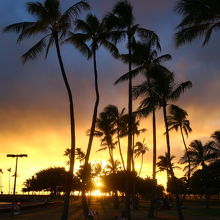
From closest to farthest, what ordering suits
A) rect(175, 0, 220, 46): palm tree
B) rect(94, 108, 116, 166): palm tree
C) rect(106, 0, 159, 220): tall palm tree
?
rect(175, 0, 220, 46): palm tree → rect(106, 0, 159, 220): tall palm tree → rect(94, 108, 116, 166): palm tree

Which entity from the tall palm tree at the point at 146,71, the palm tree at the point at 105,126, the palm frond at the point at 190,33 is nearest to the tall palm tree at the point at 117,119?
the palm tree at the point at 105,126

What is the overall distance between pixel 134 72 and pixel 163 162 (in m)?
71.0

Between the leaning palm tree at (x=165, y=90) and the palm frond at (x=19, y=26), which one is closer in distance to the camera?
the palm frond at (x=19, y=26)

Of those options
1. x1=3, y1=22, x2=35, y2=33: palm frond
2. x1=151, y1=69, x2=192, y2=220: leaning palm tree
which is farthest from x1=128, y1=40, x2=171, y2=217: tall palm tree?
x1=3, y1=22, x2=35, y2=33: palm frond

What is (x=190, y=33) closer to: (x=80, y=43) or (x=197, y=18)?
(x=197, y=18)

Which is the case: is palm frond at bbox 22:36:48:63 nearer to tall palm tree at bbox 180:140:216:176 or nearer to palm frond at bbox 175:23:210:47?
palm frond at bbox 175:23:210:47

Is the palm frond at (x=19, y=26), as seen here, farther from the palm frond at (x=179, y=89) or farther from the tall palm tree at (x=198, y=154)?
the tall palm tree at (x=198, y=154)

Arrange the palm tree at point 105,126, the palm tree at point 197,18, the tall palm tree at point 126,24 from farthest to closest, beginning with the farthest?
the palm tree at point 105,126, the tall palm tree at point 126,24, the palm tree at point 197,18

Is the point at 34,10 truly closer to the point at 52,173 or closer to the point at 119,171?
the point at 119,171

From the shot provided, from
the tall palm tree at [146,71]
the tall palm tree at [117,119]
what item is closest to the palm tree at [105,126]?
the tall palm tree at [117,119]

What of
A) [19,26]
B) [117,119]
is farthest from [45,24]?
[117,119]

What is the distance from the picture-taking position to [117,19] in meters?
23.8

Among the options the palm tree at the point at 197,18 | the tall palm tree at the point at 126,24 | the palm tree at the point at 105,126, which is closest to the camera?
the palm tree at the point at 197,18

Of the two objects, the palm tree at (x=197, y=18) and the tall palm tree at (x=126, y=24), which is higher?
the tall palm tree at (x=126, y=24)
